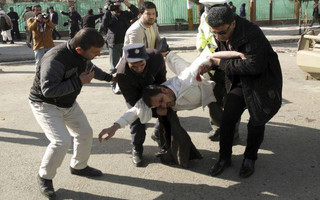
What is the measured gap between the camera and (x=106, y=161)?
14.8 ft

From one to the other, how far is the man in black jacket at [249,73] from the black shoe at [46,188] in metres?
1.84

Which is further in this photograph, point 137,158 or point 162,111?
point 137,158

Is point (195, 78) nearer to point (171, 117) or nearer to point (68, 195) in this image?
point (171, 117)

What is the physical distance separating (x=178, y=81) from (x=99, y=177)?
1.36 metres

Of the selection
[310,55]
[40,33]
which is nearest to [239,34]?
[310,55]

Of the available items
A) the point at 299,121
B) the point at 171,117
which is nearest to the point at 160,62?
the point at 171,117

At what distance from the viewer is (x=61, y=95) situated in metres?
3.36

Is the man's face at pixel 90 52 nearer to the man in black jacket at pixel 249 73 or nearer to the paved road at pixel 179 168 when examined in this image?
the man in black jacket at pixel 249 73

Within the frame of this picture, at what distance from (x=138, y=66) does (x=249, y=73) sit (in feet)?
3.68

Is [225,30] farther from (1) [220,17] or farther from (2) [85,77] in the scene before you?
(2) [85,77]

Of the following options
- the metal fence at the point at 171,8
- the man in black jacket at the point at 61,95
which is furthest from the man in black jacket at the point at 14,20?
the man in black jacket at the point at 61,95

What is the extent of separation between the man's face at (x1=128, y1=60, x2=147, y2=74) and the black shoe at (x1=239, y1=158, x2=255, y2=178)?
147 centimetres

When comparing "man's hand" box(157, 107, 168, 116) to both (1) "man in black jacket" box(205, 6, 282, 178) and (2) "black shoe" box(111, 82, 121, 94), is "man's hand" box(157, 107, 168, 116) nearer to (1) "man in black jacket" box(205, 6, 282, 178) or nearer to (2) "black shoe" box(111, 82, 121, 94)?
(1) "man in black jacket" box(205, 6, 282, 178)

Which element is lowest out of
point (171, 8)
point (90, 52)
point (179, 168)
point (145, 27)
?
point (179, 168)
